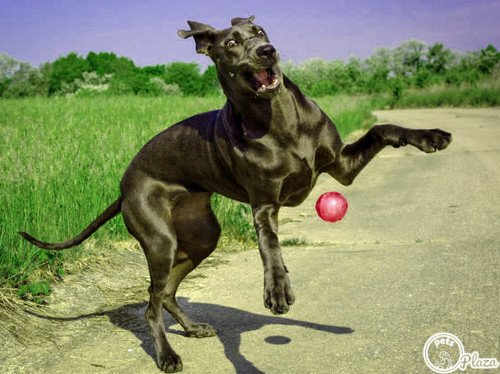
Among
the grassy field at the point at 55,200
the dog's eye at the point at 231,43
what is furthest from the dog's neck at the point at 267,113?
the grassy field at the point at 55,200

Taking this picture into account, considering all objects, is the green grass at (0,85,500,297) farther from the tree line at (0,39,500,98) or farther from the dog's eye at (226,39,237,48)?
the tree line at (0,39,500,98)

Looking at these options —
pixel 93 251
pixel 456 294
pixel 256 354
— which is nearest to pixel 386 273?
pixel 456 294

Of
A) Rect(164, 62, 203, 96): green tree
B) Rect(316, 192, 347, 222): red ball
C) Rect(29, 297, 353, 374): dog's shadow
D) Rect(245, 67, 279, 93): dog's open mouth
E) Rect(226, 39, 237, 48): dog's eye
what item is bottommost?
Rect(29, 297, 353, 374): dog's shadow

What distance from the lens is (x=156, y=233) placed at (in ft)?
12.2

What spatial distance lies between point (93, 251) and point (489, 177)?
636cm

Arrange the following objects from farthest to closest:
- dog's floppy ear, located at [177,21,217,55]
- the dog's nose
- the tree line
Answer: the tree line
dog's floppy ear, located at [177,21,217,55]
the dog's nose

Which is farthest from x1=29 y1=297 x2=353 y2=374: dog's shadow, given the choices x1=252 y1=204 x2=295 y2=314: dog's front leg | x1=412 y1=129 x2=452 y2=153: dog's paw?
x1=412 y1=129 x2=452 y2=153: dog's paw

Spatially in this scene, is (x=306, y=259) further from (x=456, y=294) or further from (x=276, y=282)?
(x=276, y=282)

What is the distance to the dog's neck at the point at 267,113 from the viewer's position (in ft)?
10.7

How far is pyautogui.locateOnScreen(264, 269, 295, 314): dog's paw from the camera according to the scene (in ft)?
8.78

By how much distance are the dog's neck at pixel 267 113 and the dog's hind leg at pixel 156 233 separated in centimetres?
78

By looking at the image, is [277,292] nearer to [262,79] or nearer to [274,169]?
[274,169]

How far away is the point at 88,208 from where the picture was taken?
18.3ft
